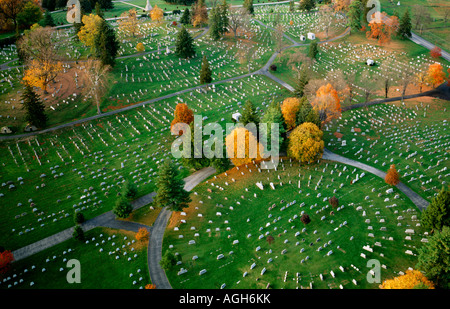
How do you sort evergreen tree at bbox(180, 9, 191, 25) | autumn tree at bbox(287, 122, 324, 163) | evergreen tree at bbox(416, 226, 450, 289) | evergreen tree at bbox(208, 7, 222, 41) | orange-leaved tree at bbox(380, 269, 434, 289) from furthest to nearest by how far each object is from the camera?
evergreen tree at bbox(180, 9, 191, 25)
evergreen tree at bbox(208, 7, 222, 41)
autumn tree at bbox(287, 122, 324, 163)
evergreen tree at bbox(416, 226, 450, 289)
orange-leaved tree at bbox(380, 269, 434, 289)

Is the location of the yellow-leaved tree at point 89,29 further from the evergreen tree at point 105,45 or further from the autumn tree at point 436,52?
the autumn tree at point 436,52

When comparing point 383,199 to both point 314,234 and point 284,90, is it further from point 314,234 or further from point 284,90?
point 284,90

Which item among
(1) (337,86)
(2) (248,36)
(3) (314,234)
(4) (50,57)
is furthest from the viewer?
(2) (248,36)

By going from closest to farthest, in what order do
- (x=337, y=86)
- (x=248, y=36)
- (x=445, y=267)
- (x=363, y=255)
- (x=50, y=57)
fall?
(x=445, y=267) < (x=363, y=255) < (x=337, y=86) < (x=50, y=57) < (x=248, y=36)

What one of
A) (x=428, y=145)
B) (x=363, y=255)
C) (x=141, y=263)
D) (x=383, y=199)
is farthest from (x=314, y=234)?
(x=428, y=145)

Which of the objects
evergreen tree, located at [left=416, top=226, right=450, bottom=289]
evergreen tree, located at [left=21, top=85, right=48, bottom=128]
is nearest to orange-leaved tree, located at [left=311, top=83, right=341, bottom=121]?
evergreen tree, located at [left=416, top=226, right=450, bottom=289]

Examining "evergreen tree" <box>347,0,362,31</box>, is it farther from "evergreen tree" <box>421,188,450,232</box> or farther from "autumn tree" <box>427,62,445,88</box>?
"evergreen tree" <box>421,188,450,232</box>

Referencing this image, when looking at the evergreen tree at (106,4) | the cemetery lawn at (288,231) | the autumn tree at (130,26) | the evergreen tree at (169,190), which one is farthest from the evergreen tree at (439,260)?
the evergreen tree at (106,4)
